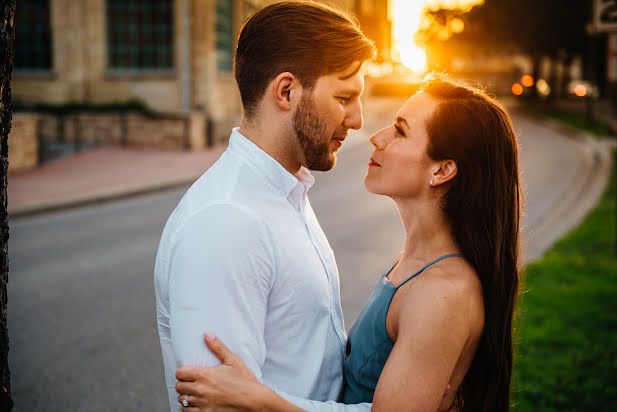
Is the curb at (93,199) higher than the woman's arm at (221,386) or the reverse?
the reverse

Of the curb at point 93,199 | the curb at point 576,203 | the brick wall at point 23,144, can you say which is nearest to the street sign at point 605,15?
the curb at point 576,203

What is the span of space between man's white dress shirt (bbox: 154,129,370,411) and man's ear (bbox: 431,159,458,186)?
447 mm

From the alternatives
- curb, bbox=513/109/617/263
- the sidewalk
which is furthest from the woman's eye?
the sidewalk

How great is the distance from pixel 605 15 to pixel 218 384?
17.8ft

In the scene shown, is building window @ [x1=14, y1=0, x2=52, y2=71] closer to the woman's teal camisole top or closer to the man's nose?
the man's nose

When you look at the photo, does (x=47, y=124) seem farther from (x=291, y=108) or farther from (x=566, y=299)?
(x=291, y=108)

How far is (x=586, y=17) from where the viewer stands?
1460 inches

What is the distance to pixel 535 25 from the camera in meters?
37.6

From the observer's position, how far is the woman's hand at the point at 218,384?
162 cm

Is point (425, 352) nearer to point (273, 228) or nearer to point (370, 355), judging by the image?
point (370, 355)

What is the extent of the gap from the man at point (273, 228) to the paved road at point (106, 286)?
2662mm

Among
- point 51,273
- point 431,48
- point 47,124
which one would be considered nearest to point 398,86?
point 431,48

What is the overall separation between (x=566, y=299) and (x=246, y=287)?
514 cm

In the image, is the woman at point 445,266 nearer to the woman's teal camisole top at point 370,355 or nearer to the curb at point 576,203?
the woman's teal camisole top at point 370,355
